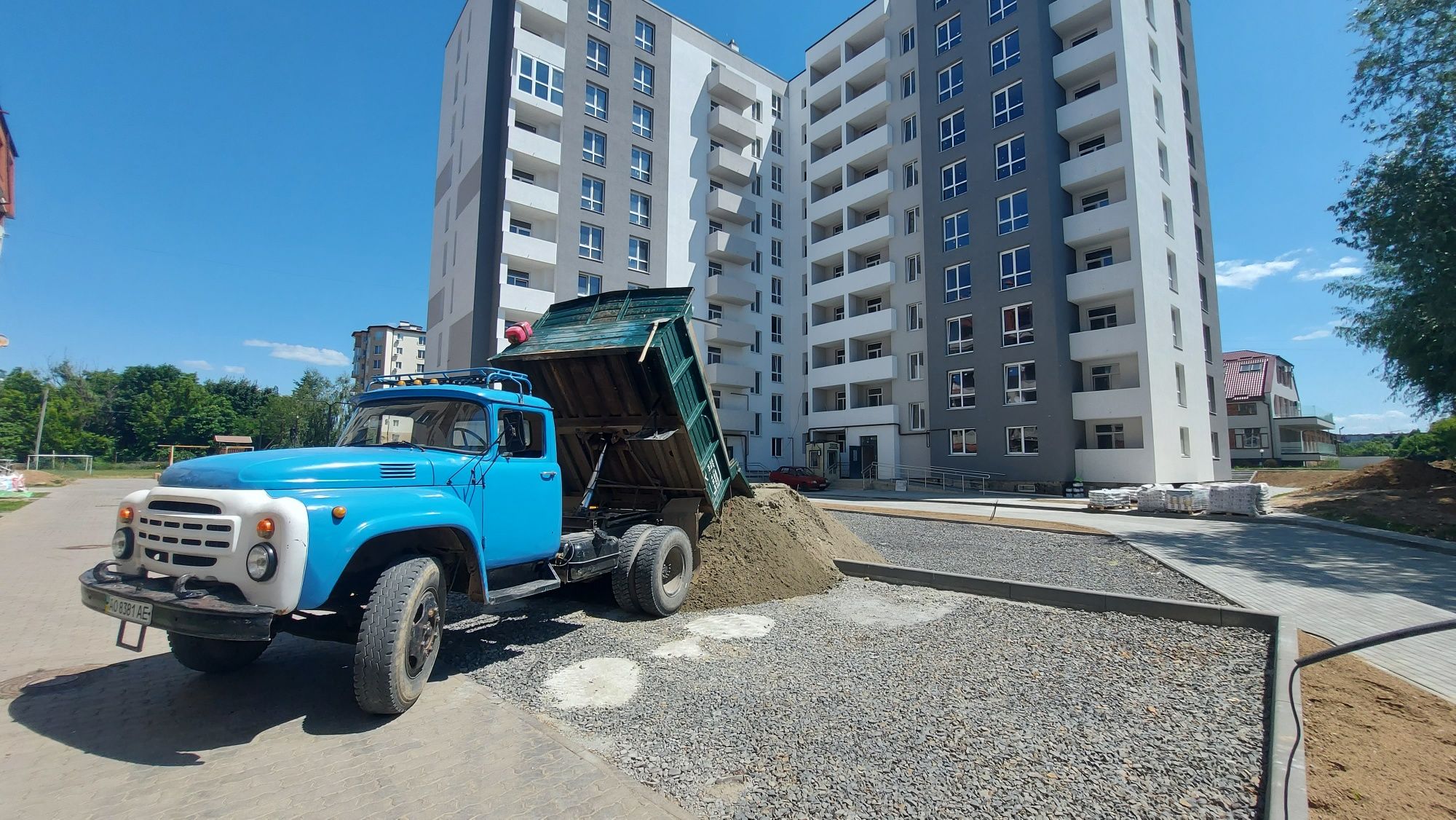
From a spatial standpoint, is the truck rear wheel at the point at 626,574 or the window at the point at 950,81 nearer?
the truck rear wheel at the point at 626,574

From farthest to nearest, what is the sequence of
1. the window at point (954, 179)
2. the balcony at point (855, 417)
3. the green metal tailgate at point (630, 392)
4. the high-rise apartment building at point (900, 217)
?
1. the balcony at point (855, 417)
2. the window at point (954, 179)
3. the high-rise apartment building at point (900, 217)
4. the green metal tailgate at point (630, 392)

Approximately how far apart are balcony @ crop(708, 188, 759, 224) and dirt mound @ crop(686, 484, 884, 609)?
111 ft

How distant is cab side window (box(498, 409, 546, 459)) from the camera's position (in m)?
5.65

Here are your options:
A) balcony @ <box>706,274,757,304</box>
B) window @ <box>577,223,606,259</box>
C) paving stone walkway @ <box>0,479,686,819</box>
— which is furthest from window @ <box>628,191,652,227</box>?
paving stone walkway @ <box>0,479,686,819</box>

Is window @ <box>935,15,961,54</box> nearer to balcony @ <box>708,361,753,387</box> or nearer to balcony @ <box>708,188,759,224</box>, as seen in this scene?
balcony @ <box>708,188,759,224</box>

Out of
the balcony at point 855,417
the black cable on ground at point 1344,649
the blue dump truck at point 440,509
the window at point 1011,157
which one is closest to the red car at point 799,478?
the balcony at point 855,417

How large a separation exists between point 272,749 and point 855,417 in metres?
34.8

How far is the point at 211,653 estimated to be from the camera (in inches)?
193

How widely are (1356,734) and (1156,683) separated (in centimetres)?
115

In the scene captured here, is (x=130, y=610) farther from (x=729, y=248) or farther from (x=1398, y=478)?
(x=729, y=248)

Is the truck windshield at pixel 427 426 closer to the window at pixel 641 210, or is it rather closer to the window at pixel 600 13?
the window at pixel 641 210

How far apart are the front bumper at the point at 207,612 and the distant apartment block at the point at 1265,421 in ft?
209

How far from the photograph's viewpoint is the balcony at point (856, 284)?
120 feet

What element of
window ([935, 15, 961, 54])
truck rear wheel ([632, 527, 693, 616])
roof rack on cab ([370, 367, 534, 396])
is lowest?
truck rear wheel ([632, 527, 693, 616])
